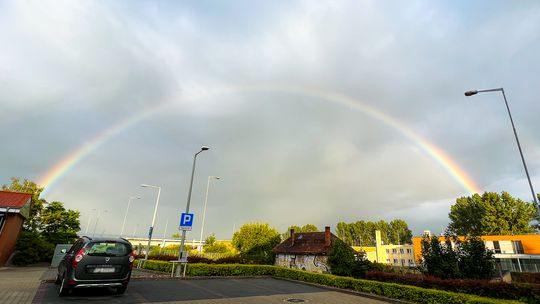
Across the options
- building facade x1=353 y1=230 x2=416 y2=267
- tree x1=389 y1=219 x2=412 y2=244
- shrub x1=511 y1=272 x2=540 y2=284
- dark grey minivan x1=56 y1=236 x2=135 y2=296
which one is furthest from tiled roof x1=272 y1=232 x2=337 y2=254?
tree x1=389 y1=219 x2=412 y2=244

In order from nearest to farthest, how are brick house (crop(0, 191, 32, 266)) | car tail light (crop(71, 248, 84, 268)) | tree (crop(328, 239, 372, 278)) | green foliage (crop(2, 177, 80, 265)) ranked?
car tail light (crop(71, 248, 84, 268)), tree (crop(328, 239, 372, 278)), brick house (crop(0, 191, 32, 266)), green foliage (crop(2, 177, 80, 265))

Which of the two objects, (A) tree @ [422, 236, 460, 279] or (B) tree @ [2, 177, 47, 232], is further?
(B) tree @ [2, 177, 47, 232]

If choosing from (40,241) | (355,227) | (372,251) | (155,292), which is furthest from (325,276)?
(355,227)

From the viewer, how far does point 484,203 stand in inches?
2761

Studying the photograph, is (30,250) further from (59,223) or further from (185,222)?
(185,222)

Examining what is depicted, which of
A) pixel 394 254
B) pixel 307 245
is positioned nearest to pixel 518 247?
pixel 394 254

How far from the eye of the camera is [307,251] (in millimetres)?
40719

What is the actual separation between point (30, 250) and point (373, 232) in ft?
359

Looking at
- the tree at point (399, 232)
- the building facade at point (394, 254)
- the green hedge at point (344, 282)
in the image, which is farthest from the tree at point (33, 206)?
the tree at point (399, 232)

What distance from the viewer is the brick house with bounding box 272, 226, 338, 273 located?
38.5 meters

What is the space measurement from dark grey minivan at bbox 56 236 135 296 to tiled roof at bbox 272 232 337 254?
31.8 metres

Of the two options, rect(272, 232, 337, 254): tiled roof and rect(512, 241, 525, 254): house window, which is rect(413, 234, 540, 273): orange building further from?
rect(272, 232, 337, 254): tiled roof

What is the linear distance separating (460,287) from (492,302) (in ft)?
7.93

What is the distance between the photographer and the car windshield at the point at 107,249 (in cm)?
955
